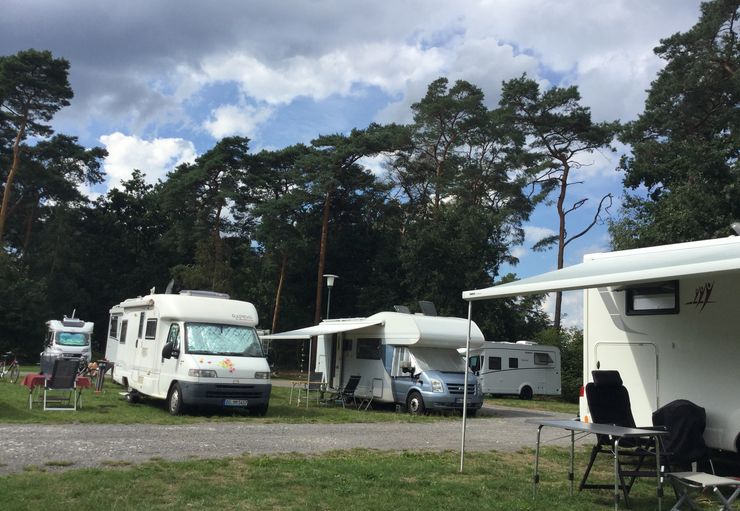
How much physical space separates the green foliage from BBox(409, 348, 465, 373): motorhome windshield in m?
10.3

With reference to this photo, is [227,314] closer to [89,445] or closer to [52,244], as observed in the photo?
[89,445]

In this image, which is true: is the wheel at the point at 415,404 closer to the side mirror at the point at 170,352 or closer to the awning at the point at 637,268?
the side mirror at the point at 170,352

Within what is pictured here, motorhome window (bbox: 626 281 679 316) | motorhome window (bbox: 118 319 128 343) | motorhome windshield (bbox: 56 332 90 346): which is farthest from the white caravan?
motorhome windshield (bbox: 56 332 90 346)

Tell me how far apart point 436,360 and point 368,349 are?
205 centimetres

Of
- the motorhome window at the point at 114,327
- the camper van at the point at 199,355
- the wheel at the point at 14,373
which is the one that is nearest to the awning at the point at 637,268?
the camper van at the point at 199,355

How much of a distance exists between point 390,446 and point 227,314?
5391mm

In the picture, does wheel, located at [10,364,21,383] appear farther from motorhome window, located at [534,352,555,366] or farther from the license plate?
motorhome window, located at [534,352,555,366]

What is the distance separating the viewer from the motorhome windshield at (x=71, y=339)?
25.1 meters

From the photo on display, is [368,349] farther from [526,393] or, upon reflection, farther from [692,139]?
[692,139]

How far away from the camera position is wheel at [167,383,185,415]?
42.6 feet

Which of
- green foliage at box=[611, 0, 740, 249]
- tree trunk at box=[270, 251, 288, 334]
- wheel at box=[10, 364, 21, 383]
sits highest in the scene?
green foliage at box=[611, 0, 740, 249]

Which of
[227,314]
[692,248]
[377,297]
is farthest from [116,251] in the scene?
[692,248]

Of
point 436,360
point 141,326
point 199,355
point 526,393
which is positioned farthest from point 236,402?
point 526,393

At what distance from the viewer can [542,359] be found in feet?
83.9
